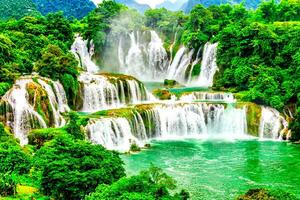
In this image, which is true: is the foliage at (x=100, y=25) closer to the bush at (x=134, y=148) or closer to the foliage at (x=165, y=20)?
the foliage at (x=165, y=20)

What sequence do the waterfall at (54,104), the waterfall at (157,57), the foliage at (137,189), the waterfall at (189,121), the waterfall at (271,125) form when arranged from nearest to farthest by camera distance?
1. the foliage at (137,189)
2. the waterfall at (54,104)
3. the waterfall at (189,121)
4. the waterfall at (271,125)
5. the waterfall at (157,57)

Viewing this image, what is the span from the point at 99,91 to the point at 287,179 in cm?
1309

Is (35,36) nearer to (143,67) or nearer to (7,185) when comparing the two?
(143,67)

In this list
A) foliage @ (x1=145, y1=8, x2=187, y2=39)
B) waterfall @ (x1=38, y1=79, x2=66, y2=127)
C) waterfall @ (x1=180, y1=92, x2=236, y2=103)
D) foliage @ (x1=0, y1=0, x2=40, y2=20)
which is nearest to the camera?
waterfall @ (x1=38, y1=79, x2=66, y2=127)

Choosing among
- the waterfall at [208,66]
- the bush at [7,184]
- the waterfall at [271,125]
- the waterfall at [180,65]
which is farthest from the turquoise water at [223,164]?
the waterfall at [180,65]

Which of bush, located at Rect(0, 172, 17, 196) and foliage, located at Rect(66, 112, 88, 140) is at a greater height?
foliage, located at Rect(66, 112, 88, 140)

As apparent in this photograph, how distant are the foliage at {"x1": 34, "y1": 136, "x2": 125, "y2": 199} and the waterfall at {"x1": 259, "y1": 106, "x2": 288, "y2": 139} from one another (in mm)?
14503

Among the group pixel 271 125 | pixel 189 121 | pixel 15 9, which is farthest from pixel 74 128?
pixel 15 9

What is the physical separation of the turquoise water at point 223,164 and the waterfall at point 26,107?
435 cm

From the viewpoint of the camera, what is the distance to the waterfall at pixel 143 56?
142ft

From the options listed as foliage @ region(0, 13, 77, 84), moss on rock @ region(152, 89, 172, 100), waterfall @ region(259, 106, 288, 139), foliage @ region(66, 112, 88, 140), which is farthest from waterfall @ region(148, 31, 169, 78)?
foliage @ region(66, 112, 88, 140)

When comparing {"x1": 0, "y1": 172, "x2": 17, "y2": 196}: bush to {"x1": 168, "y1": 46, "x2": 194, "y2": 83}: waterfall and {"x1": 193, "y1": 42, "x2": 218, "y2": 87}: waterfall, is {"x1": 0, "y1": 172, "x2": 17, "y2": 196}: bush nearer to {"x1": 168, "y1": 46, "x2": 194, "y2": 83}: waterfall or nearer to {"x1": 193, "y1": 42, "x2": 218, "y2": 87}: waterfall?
{"x1": 193, "y1": 42, "x2": 218, "y2": 87}: waterfall

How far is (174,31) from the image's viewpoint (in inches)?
1805

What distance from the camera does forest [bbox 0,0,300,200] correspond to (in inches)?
466
